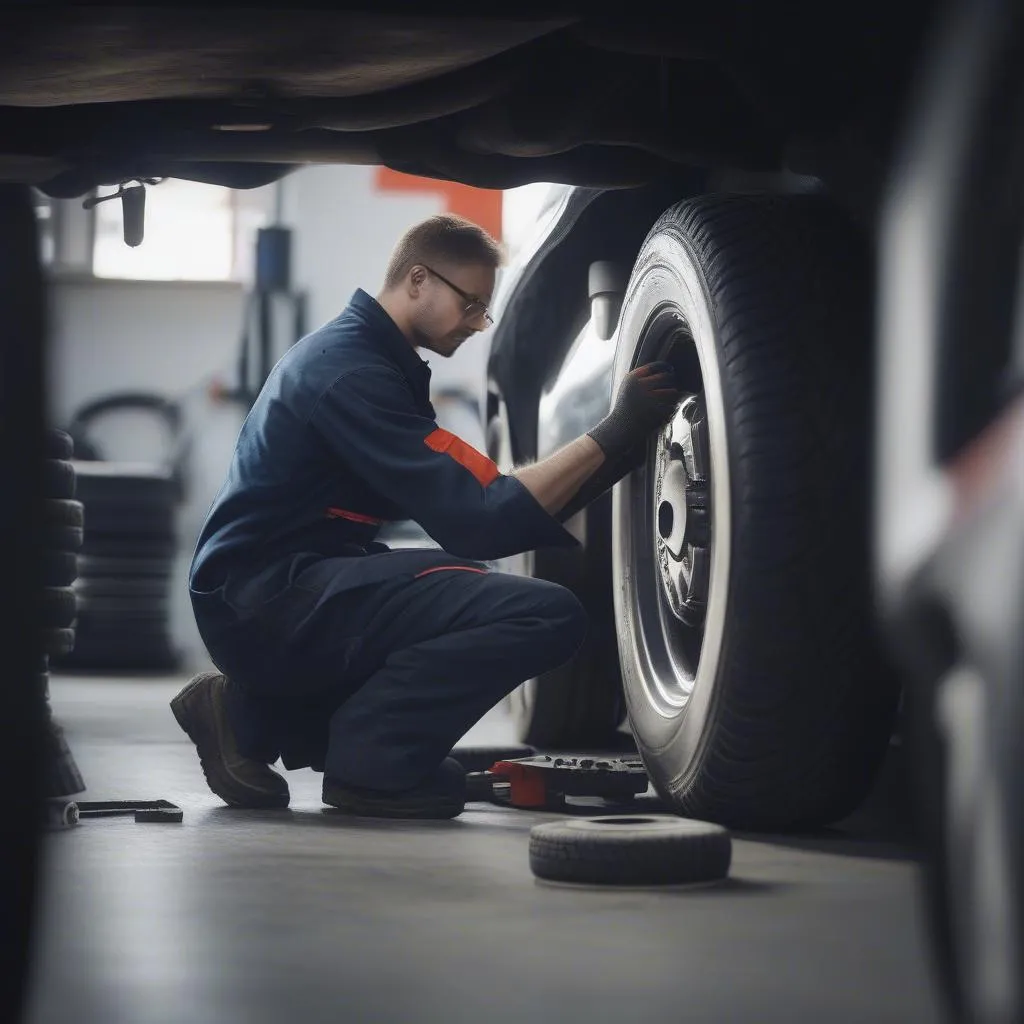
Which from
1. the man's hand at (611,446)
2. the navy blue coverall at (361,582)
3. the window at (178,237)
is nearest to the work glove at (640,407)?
the man's hand at (611,446)

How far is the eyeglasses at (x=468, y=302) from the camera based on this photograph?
114 inches

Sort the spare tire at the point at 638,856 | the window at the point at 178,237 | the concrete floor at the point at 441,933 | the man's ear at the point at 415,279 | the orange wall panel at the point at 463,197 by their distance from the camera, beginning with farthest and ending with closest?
the window at the point at 178,237, the orange wall panel at the point at 463,197, the man's ear at the point at 415,279, the spare tire at the point at 638,856, the concrete floor at the point at 441,933

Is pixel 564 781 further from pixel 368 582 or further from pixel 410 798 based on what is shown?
pixel 368 582

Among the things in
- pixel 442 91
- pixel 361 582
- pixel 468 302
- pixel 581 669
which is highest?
pixel 442 91

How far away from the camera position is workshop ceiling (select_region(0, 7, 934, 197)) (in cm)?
193

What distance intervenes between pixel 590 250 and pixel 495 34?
50.4 inches

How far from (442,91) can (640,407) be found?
0.54 metres

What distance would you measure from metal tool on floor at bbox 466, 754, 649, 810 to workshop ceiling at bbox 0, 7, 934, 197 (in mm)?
912

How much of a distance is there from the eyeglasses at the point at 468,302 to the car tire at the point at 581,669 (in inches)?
20.5

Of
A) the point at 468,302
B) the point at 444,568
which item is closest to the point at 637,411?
the point at 444,568

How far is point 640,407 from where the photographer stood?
2.54 meters

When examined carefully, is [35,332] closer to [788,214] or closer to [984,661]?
[984,661]

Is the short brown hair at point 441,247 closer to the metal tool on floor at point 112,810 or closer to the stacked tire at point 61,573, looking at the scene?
the stacked tire at point 61,573

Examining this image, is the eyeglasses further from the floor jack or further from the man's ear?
the floor jack
